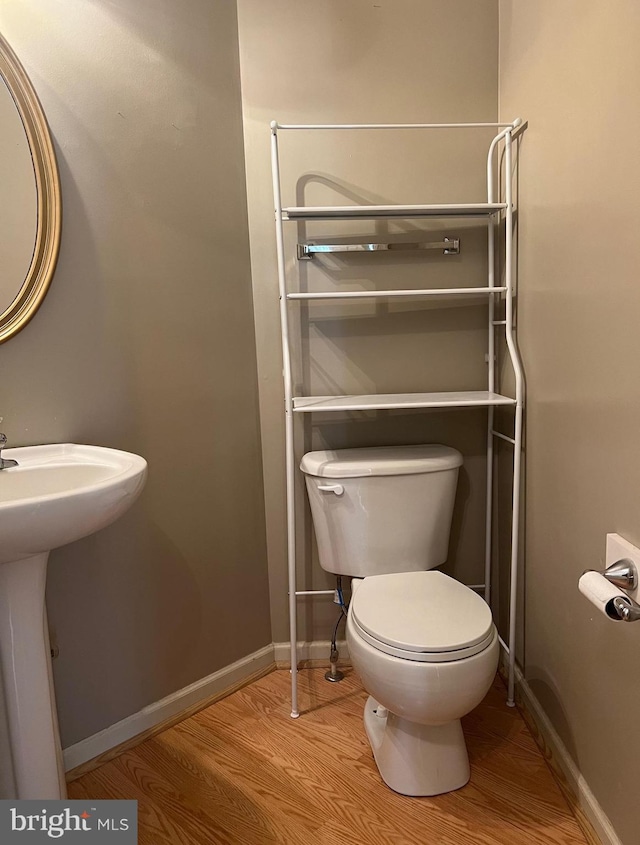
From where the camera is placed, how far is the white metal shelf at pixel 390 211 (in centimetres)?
156

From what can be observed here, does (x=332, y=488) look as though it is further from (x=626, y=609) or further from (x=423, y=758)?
(x=626, y=609)

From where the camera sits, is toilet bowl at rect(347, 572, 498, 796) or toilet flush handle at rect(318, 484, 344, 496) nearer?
toilet bowl at rect(347, 572, 498, 796)

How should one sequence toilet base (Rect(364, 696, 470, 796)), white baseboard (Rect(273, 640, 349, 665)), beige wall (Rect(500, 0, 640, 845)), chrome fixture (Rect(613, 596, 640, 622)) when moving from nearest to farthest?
chrome fixture (Rect(613, 596, 640, 622))
beige wall (Rect(500, 0, 640, 845))
toilet base (Rect(364, 696, 470, 796))
white baseboard (Rect(273, 640, 349, 665))

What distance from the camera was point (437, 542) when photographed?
1761 millimetres

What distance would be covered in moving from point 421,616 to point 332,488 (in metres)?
0.44

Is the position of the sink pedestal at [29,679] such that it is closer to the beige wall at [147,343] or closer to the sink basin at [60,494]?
the sink basin at [60,494]

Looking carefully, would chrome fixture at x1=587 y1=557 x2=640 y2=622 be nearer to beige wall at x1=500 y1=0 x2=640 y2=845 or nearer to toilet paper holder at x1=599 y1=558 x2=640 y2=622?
toilet paper holder at x1=599 y1=558 x2=640 y2=622

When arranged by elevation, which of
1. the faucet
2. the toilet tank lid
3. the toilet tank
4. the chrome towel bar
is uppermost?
the chrome towel bar

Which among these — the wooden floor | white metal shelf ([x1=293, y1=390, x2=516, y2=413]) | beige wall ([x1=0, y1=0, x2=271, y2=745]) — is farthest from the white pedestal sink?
white metal shelf ([x1=293, y1=390, x2=516, y2=413])

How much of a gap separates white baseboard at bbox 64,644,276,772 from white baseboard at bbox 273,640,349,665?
38mm

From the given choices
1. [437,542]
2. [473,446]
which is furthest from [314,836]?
[473,446]

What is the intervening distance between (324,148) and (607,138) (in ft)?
2.87

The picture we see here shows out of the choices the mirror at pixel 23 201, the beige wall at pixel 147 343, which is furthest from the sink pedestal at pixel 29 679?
the mirror at pixel 23 201

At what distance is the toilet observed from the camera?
1301mm
